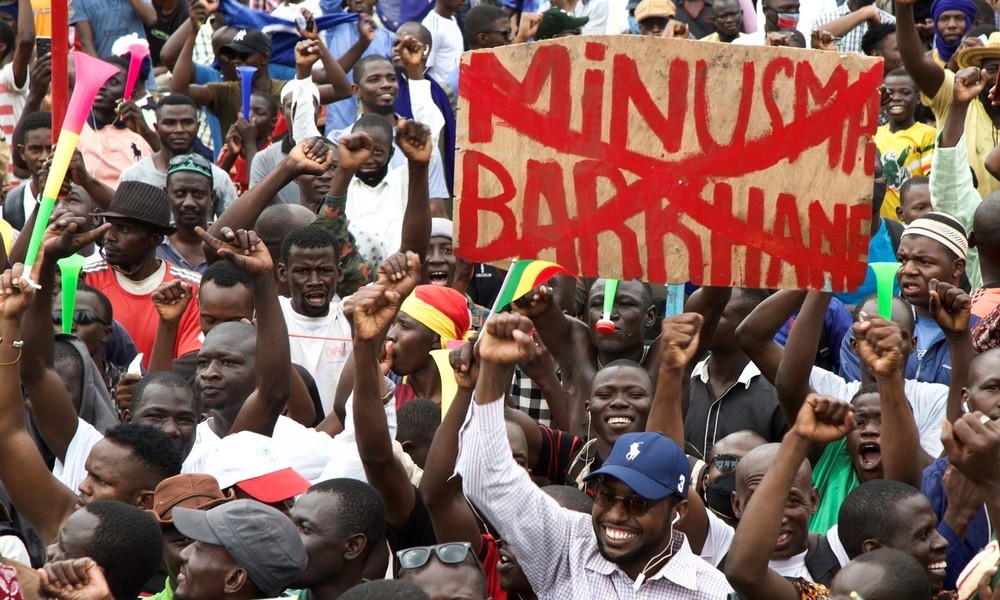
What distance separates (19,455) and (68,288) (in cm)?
144

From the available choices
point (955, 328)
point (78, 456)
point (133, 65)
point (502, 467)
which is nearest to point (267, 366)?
point (78, 456)

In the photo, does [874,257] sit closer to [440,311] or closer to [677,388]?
[440,311]

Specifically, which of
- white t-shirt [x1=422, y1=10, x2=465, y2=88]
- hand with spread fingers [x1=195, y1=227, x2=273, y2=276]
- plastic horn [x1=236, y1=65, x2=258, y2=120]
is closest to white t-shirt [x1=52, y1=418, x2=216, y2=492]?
hand with spread fingers [x1=195, y1=227, x2=273, y2=276]

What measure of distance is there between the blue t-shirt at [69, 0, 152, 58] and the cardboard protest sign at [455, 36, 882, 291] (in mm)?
7479

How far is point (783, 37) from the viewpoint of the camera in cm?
979

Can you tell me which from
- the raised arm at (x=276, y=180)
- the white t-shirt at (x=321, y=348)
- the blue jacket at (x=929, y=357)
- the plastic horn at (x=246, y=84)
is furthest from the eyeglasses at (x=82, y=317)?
the plastic horn at (x=246, y=84)

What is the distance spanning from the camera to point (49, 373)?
5914mm

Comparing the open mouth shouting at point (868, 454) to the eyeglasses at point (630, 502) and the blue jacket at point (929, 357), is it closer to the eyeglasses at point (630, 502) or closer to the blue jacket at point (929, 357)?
the blue jacket at point (929, 357)

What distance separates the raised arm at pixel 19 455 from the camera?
5441 mm

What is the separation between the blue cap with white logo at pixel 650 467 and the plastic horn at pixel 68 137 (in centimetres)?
215

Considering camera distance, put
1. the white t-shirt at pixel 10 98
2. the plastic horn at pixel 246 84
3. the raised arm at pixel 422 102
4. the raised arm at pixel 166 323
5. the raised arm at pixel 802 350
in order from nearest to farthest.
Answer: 1. the raised arm at pixel 802 350
2. the raised arm at pixel 166 323
3. the raised arm at pixel 422 102
4. the plastic horn at pixel 246 84
5. the white t-shirt at pixel 10 98

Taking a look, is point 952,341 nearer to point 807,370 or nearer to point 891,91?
point 807,370

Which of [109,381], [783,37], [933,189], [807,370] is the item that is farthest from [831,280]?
[783,37]

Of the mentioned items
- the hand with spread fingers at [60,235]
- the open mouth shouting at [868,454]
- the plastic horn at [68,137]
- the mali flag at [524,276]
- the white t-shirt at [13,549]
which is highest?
the plastic horn at [68,137]
